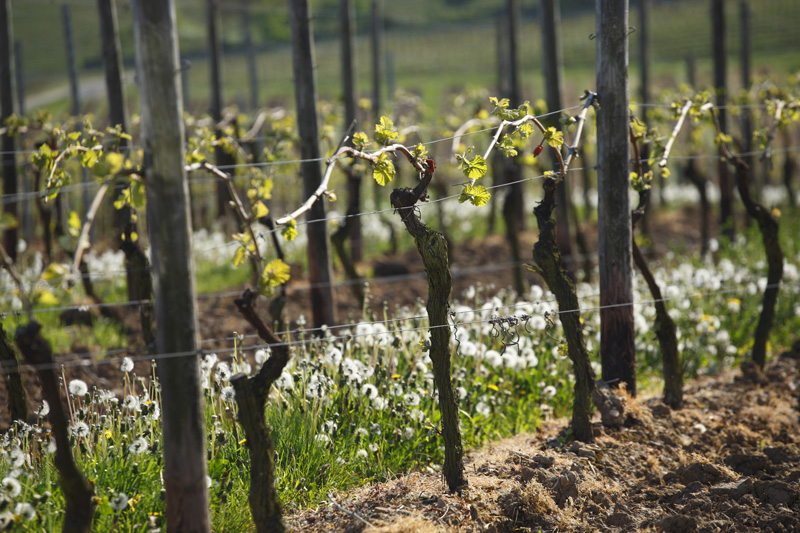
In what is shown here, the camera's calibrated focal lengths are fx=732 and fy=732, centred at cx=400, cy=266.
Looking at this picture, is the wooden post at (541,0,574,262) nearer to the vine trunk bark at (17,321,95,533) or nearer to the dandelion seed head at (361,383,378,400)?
the dandelion seed head at (361,383,378,400)

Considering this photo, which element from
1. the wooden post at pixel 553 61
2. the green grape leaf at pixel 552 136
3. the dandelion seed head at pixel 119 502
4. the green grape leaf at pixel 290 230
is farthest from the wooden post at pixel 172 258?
the wooden post at pixel 553 61

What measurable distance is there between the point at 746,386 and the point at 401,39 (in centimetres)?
7471

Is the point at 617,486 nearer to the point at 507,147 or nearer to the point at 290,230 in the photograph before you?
the point at 507,147

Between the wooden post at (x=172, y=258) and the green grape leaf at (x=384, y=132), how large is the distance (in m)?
1.19

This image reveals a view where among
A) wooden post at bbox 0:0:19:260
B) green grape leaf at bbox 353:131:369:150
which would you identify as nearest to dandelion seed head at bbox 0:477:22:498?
green grape leaf at bbox 353:131:369:150

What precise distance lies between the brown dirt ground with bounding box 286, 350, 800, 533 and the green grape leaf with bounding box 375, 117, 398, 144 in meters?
1.86

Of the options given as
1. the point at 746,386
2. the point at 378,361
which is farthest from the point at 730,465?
the point at 378,361

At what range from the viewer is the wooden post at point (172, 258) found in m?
2.81

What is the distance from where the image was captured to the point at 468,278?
34.1ft

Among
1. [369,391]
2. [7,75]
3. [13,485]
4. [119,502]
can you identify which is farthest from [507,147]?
[7,75]

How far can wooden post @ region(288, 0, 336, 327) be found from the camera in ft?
21.4

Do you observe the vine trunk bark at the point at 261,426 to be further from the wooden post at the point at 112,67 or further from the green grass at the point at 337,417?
the wooden post at the point at 112,67

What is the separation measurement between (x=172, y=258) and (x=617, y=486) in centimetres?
276

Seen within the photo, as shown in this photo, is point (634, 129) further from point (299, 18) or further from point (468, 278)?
point (468, 278)
